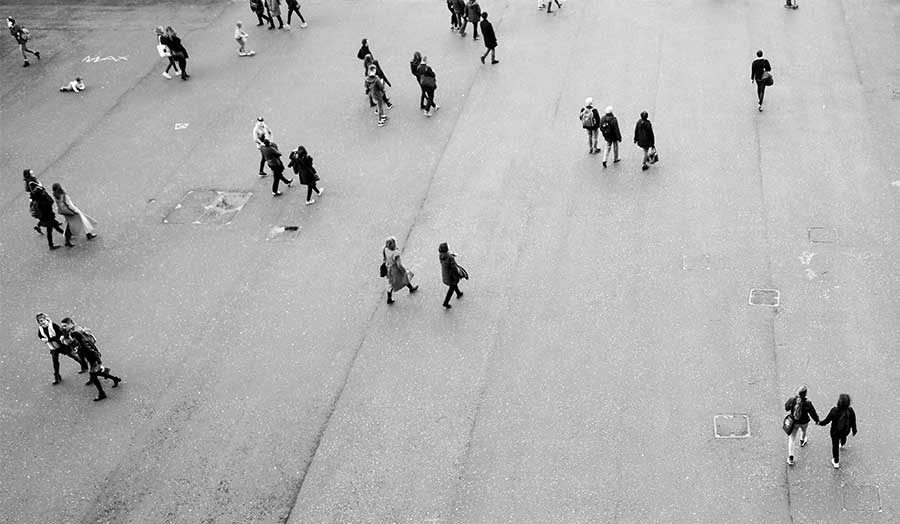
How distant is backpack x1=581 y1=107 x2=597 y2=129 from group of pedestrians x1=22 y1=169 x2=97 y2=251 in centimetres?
1017

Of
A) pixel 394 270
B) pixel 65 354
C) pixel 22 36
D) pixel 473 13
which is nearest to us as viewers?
pixel 65 354

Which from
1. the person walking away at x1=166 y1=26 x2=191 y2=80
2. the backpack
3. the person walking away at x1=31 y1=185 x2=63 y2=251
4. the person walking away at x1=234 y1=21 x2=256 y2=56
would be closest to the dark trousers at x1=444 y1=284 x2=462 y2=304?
the backpack

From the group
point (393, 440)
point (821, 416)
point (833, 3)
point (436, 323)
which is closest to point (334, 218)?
point (436, 323)

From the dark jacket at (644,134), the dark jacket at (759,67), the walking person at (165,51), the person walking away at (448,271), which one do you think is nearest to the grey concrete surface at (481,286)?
the person walking away at (448,271)

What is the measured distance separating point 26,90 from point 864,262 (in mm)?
21006

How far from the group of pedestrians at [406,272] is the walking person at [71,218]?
6601 mm

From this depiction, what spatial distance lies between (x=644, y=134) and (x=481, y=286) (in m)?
4.84

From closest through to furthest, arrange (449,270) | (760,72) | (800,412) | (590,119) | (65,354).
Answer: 1. (800,412)
2. (65,354)
3. (449,270)
4. (590,119)
5. (760,72)

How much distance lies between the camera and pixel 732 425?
1250cm

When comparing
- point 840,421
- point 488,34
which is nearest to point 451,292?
point 840,421

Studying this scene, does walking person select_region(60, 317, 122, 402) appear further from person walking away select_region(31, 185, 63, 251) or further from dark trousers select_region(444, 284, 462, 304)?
dark trousers select_region(444, 284, 462, 304)

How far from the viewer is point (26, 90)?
79.3 ft

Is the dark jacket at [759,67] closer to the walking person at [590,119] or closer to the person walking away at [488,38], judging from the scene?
the walking person at [590,119]

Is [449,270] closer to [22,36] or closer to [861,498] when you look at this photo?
[861,498]
